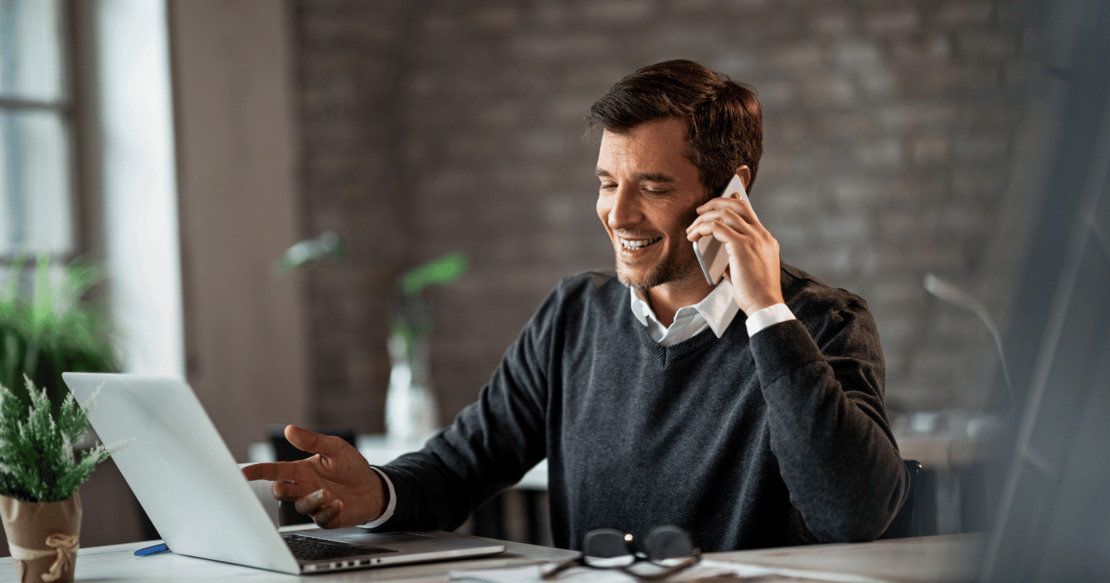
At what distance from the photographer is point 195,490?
1106 mm

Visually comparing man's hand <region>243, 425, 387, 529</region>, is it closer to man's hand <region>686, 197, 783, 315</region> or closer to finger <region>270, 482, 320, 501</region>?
finger <region>270, 482, 320, 501</region>

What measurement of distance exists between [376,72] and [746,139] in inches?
97.1

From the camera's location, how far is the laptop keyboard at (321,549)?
114 cm

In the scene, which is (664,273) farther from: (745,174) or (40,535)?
(40,535)

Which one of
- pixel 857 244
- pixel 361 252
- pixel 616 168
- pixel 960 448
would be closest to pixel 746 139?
pixel 616 168

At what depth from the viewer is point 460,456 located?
164 cm

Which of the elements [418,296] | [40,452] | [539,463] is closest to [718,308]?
[539,463]

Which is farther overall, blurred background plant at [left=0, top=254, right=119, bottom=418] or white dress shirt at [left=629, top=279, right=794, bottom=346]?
blurred background plant at [left=0, top=254, right=119, bottom=418]

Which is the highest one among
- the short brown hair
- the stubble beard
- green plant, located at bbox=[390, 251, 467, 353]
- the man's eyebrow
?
the short brown hair

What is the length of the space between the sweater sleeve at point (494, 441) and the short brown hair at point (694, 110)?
36 centimetres

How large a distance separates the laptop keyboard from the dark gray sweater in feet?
0.50

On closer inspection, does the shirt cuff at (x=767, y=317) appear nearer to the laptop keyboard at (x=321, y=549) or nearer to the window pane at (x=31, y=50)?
the laptop keyboard at (x=321, y=549)

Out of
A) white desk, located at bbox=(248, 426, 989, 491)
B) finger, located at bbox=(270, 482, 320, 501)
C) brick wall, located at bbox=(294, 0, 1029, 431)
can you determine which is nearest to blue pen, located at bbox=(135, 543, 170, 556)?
finger, located at bbox=(270, 482, 320, 501)

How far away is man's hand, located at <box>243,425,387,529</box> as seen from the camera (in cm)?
129
